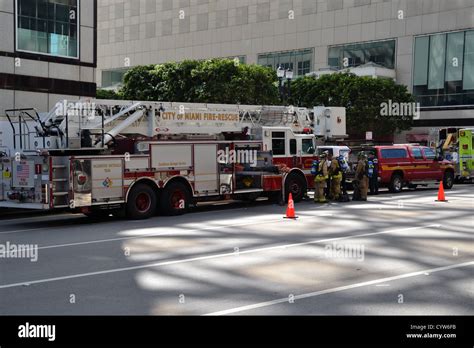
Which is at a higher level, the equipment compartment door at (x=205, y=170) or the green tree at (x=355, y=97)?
the green tree at (x=355, y=97)

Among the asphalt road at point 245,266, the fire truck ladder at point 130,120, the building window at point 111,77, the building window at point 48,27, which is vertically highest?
the building window at point 111,77

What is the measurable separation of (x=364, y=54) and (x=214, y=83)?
25506 millimetres

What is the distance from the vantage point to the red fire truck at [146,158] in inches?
623

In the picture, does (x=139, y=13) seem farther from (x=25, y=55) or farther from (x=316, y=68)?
(x=25, y=55)

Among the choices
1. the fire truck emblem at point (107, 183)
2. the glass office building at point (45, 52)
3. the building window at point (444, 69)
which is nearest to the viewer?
the fire truck emblem at point (107, 183)

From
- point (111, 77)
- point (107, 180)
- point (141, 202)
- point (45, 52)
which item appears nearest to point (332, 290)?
point (107, 180)

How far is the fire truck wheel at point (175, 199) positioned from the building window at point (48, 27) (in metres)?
11.8

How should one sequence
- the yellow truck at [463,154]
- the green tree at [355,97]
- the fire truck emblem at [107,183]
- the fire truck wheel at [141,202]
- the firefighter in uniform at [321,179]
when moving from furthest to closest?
the green tree at [355,97]
the yellow truck at [463,154]
the firefighter in uniform at [321,179]
the fire truck wheel at [141,202]
the fire truck emblem at [107,183]

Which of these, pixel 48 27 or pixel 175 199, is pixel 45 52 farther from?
pixel 175 199

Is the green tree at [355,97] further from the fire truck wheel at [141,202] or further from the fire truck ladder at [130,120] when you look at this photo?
the fire truck wheel at [141,202]

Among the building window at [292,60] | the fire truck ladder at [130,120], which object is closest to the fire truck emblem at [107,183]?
the fire truck ladder at [130,120]

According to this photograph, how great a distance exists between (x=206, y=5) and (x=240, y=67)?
35778 millimetres
